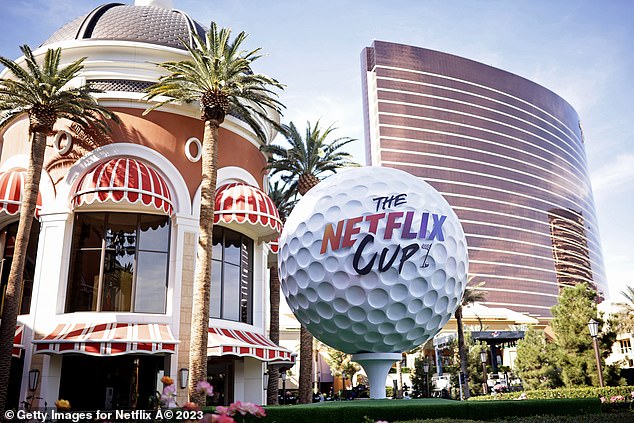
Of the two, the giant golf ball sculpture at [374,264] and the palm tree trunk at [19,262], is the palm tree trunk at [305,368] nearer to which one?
the palm tree trunk at [19,262]

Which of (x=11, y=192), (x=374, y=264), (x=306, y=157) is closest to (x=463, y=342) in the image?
(x=306, y=157)

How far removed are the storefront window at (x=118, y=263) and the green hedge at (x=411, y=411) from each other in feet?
37.7

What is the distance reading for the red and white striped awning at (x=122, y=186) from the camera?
20188 mm

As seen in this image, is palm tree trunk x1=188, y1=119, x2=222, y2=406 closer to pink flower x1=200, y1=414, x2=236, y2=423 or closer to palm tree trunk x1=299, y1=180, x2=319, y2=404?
palm tree trunk x1=299, y1=180, x2=319, y2=404

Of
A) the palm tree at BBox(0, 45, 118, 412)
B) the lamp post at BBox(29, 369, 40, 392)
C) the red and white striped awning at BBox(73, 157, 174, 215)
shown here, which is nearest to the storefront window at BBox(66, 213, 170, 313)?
the red and white striped awning at BBox(73, 157, 174, 215)

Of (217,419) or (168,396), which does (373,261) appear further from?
(217,419)

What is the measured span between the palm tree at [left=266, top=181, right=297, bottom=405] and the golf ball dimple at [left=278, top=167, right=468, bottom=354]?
13425 mm

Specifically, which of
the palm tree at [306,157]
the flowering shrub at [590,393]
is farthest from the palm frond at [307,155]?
the flowering shrub at [590,393]

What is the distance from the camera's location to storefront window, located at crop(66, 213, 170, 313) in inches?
847

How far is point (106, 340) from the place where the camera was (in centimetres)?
1884

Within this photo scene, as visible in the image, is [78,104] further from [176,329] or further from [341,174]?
[341,174]

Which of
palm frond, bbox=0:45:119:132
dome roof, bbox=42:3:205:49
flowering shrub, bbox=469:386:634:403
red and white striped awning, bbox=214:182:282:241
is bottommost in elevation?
flowering shrub, bbox=469:386:634:403

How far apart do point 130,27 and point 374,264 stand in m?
19.8

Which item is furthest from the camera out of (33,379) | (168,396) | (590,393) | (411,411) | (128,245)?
(590,393)
